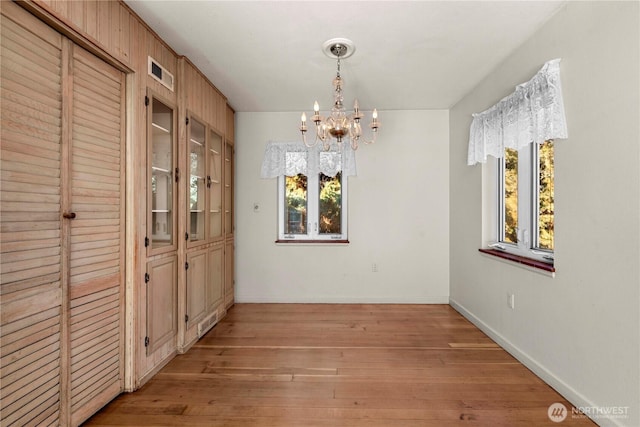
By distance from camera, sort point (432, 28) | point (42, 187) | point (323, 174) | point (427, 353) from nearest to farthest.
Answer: point (42, 187), point (432, 28), point (427, 353), point (323, 174)

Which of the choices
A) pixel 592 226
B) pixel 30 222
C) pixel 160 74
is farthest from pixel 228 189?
pixel 592 226

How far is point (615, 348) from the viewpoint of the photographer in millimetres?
1721

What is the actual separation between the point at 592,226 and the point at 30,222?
9.98 ft

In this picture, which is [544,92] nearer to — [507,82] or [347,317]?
[507,82]

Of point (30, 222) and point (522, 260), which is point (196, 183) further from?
point (522, 260)

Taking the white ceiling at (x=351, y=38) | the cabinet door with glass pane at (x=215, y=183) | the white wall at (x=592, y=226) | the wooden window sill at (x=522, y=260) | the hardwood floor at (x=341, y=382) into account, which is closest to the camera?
the white wall at (x=592, y=226)

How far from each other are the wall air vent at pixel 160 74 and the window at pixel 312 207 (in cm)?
197

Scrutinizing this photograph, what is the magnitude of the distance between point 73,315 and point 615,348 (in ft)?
9.85

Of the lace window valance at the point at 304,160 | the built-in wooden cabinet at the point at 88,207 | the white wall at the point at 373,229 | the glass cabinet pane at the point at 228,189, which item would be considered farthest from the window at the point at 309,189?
the built-in wooden cabinet at the point at 88,207

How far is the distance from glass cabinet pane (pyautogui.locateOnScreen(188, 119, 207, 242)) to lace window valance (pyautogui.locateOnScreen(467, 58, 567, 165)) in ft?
9.13

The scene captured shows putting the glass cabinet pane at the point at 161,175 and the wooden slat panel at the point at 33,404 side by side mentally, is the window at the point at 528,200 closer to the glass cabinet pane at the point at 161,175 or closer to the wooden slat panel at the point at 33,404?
the glass cabinet pane at the point at 161,175

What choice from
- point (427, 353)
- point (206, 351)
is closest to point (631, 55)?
point (427, 353)

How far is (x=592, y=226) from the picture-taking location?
1868mm

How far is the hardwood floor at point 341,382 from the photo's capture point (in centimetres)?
191
